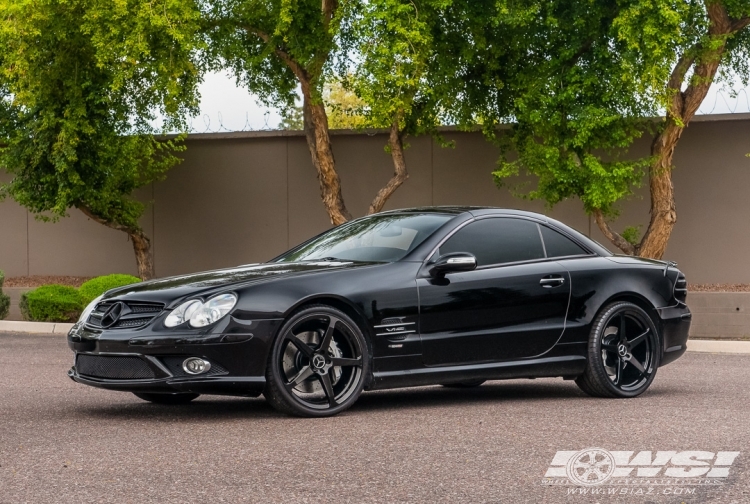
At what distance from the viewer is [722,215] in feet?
69.2

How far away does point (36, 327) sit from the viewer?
1705cm

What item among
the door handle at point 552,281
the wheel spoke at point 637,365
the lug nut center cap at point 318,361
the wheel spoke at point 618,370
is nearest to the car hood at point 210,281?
the lug nut center cap at point 318,361

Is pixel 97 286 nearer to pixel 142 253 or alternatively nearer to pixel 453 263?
pixel 142 253

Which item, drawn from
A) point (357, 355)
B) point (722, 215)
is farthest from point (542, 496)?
point (722, 215)

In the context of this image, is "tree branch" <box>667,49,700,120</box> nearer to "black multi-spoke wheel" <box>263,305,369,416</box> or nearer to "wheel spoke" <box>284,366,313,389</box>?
"black multi-spoke wheel" <box>263,305,369,416</box>

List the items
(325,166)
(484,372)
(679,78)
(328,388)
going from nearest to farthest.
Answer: (328,388), (484,372), (679,78), (325,166)

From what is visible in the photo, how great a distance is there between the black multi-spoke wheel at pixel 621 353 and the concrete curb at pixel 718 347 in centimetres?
631

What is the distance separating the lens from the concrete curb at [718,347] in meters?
15.2

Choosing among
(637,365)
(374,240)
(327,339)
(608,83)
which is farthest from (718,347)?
(327,339)

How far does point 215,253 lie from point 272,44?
19.7 feet

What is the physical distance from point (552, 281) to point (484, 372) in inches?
38.0

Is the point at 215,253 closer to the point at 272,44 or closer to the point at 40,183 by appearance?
the point at 40,183

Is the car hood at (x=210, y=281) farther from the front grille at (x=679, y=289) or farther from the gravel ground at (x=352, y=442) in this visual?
the front grille at (x=679, y=289)

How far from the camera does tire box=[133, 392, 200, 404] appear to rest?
28.2 ft
